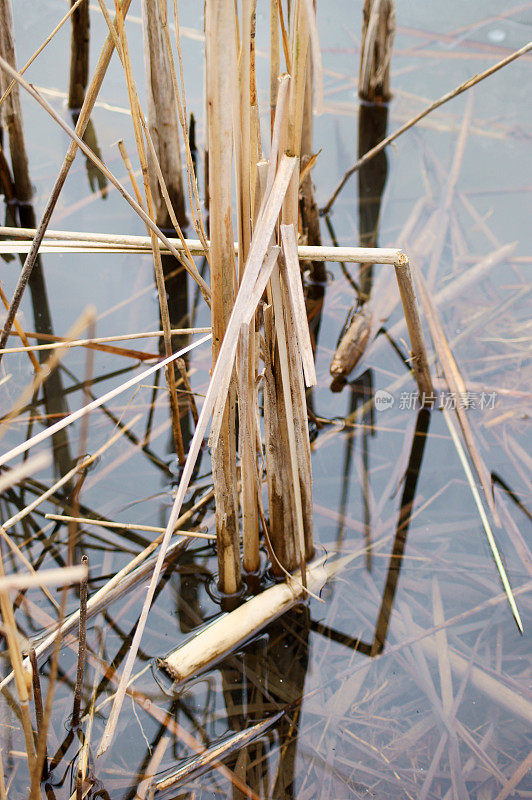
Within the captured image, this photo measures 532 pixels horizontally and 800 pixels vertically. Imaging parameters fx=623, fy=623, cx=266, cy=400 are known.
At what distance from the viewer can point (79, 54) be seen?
9.20 feet

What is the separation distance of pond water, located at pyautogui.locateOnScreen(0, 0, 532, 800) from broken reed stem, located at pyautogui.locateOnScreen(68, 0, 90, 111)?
241mm

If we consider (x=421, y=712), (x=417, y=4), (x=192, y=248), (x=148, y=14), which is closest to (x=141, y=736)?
(x=421, y=712)

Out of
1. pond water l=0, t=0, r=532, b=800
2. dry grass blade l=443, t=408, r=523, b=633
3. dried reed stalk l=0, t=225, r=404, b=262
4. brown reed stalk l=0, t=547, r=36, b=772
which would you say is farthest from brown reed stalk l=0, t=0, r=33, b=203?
brown reed stalk l=0, t=547, r=36, b=772

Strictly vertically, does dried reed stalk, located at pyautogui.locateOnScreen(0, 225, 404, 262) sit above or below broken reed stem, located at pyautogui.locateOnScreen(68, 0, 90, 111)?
below

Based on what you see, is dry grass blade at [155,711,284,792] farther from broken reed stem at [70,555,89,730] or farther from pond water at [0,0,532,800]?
broken reed stem at [70,555,89,730]

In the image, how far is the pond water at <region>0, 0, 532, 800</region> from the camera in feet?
4.27

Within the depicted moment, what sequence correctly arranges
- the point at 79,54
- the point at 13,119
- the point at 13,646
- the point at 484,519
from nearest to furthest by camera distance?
the point at 13,646 → the point at 484,519 → the point at 13,119 → the point at 79,54

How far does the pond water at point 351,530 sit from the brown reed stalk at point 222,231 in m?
0.27

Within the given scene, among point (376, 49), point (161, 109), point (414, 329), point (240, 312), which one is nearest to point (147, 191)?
point (240, 312)

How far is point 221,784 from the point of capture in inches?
49.5

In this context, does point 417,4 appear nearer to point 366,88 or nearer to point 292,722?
point 366,88

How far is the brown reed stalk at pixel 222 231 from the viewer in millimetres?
831

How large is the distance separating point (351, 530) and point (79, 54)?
2.45 m

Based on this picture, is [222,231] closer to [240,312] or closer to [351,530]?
[240,312]
